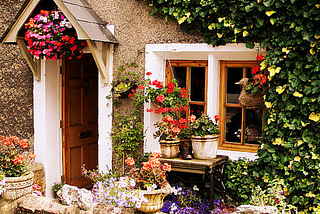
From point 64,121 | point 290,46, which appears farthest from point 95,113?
point 290,46

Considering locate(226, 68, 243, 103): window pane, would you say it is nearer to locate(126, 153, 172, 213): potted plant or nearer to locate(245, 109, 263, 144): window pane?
locate(245, 109, 263, 144): window pane

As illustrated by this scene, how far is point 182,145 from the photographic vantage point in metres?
4.79

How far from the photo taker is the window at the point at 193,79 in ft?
17.5

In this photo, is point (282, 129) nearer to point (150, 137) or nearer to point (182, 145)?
point (182, 145)

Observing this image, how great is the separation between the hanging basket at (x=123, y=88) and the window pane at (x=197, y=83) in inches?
32.7

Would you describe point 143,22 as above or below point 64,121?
above

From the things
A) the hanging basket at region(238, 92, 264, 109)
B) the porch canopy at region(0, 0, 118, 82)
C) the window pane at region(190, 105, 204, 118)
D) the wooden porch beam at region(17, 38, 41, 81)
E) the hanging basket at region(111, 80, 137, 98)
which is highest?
the porch canopy at region(0, 0, 118, 82)

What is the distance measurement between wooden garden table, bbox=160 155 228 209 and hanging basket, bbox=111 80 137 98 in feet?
3.76

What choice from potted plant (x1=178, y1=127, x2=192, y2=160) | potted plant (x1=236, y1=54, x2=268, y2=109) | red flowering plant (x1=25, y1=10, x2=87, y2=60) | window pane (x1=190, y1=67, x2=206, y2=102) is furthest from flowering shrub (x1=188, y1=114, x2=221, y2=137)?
red flowering plant (x1=25, y1=10, x2=87, y2=60)

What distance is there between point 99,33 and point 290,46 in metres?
2.46

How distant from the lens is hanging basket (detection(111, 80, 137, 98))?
5.27m

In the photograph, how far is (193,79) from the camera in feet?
17.8

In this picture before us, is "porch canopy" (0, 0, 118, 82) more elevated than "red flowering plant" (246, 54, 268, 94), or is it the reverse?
"porch canopy" (0, 0, 118, 82)

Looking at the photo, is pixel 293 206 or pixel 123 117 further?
pixel 123 117
